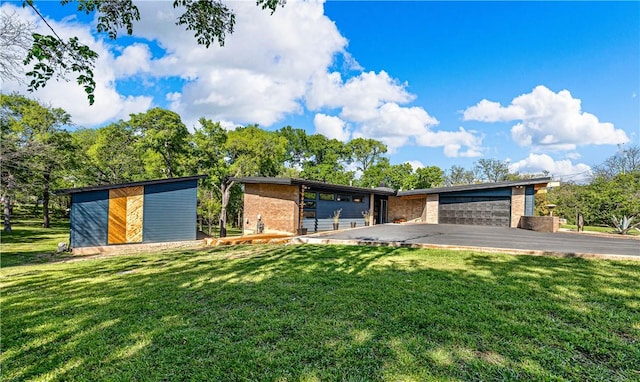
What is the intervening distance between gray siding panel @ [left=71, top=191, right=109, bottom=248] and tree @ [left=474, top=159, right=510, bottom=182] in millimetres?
48272

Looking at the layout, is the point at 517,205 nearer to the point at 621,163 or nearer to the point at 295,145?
the point at 295,145

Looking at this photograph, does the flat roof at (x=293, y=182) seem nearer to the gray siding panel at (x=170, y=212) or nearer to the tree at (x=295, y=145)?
the gray siding panel at (x=170, y=212)

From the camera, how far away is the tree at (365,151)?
121 ft

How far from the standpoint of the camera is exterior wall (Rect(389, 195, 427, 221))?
21244 mm

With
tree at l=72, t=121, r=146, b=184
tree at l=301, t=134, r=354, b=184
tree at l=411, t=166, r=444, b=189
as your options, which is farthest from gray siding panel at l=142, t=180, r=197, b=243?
tree at l=411, t=166, r=444, b=189

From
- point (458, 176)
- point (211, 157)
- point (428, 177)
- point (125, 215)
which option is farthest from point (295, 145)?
point (458, 176)

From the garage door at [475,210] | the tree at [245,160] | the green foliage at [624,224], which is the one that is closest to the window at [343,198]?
the garage door at [475,210]

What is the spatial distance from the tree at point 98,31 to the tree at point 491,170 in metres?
48.3

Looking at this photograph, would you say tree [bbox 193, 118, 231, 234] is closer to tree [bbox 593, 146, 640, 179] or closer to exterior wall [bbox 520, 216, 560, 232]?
exterior wall [bbox 520, 216, 560, 232]

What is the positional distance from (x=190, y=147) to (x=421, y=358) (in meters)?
21.7

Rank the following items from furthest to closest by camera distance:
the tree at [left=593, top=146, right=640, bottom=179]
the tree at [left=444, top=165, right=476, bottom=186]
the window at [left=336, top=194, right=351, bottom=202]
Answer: the tree at [left=444, top=165, right=476, bottom=186] → the tree at [left=593, top=146, right=640, bottom=179] → the window at [left=336, top=194, right=351, bottom=202]

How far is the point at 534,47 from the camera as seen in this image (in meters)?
13.3

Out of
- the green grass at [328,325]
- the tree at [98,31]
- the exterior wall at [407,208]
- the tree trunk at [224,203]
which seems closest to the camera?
the green grass at [328,325]

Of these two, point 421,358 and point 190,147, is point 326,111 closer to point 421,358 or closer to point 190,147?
point 190,147
